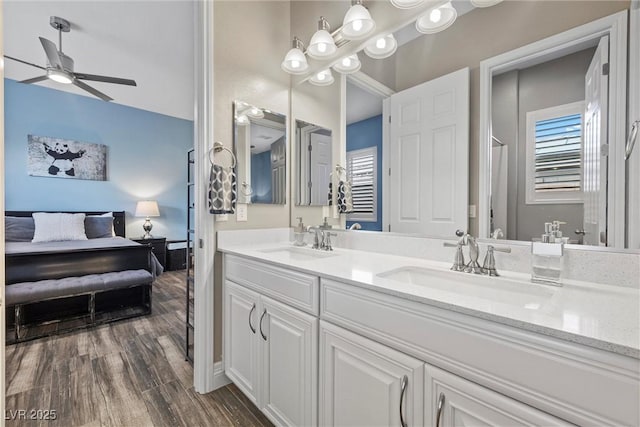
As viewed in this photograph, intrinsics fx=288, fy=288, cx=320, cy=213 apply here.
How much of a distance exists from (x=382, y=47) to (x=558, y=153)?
1.05 meters

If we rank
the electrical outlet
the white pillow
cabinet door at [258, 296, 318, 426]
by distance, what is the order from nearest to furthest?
cabinet door at [258, 296, 318, 426]
the electrical outlet
the white pillow

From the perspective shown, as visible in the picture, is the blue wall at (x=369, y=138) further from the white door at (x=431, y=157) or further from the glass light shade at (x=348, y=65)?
the glass light shade at (x=348, y=65)

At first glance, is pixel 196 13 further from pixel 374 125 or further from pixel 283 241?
pixel 283 241

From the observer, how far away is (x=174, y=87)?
12.5 feet

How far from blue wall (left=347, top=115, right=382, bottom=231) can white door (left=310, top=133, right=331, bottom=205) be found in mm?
242

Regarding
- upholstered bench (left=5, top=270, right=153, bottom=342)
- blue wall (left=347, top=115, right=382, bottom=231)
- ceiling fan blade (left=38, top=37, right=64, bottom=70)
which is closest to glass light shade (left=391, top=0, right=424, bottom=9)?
blue wall (left=347, top=115, right=382, bottom=231)

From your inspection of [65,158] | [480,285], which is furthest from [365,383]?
[65,158]

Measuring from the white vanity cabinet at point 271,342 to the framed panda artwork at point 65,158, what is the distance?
4193 mm

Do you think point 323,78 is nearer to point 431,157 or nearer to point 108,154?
point 431,157

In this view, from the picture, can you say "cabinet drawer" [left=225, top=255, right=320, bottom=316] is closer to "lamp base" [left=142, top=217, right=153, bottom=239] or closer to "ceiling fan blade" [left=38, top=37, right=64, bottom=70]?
"ceiling fan blade" [left=38, top=37, right=64, bottom=70]

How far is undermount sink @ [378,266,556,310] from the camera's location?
939 mm

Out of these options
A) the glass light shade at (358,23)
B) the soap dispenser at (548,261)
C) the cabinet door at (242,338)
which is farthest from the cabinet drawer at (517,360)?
the glass light shade at (358,23)

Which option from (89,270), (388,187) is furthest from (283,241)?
(89,270)

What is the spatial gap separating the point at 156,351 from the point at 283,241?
1.34 metres
